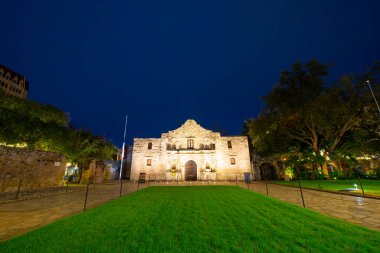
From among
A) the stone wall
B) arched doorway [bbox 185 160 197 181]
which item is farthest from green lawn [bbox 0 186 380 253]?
arched doorway [bbox 185 160 197 181]

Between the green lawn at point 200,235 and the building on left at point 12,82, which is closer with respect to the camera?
the green lawn at point 200,235

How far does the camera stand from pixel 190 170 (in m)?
32.6

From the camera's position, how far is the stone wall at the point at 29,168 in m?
12.5

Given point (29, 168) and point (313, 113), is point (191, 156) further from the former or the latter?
point (29, 168)

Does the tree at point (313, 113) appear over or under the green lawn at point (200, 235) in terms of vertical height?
over

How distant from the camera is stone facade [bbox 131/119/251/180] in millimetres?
30953

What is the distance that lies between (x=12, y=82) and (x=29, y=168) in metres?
50.9

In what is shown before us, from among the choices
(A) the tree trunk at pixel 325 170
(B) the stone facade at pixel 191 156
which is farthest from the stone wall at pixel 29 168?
(A) the tree trunk at pixel 325 170

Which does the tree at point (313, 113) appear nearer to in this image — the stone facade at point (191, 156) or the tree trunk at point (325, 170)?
the tree trunk at point (325, 170)

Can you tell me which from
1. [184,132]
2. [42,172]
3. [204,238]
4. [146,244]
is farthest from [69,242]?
[184,132]

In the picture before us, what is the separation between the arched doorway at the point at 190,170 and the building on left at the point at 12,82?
4866 centimetres

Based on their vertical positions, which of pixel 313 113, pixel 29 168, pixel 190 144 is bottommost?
pixel 29 168

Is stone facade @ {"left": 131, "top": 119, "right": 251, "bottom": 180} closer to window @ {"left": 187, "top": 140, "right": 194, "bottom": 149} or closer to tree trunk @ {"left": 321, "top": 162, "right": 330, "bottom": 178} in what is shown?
window @ {"left": 187, "top": 140, "right": 194, "bottom": 149}

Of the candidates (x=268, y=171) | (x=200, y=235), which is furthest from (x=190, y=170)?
(x=200, y=235)
